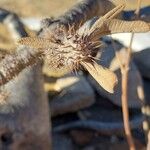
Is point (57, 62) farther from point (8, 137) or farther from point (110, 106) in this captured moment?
point (110, 106)

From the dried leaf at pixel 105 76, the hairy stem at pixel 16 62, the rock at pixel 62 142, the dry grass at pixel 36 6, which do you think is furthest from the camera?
the dry grass at pixel 36 6

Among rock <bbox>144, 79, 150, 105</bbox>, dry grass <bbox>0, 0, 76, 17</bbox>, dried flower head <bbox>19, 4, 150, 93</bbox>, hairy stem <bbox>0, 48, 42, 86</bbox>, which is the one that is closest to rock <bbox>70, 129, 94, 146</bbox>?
rock <bbox>144, 79, 150, 105</bbox>

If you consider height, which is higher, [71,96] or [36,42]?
[36,42]

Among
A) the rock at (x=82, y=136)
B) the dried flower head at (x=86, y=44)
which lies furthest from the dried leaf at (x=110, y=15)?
the rock at (x=82, y=136)

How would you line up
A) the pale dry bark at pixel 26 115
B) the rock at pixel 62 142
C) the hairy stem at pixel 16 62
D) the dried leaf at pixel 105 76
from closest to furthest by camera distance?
the dried leaf at pixel 105 76 < the hairy stem at pixel 16 62 < the pale dry bark at pixel 26 115 < the rock at pixel 62 142

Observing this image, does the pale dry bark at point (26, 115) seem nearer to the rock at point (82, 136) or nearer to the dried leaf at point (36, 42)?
the rock at point (82, 136)

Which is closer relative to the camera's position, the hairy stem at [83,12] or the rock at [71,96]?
the hairy stem at [83,12]

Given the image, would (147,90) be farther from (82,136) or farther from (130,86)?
(82,136)

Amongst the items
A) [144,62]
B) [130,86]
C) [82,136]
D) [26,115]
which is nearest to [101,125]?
[82,136]

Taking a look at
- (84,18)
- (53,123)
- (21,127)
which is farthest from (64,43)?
(53,123)
